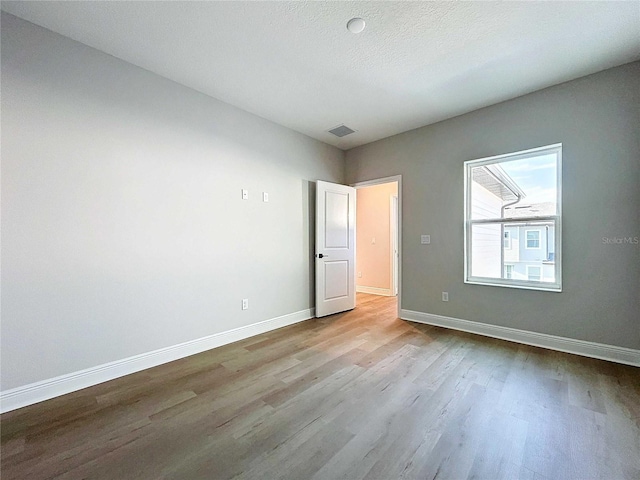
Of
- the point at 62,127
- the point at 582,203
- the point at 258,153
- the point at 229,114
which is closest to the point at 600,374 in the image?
the point at 582,203

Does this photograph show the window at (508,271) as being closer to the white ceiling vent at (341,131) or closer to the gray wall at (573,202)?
the gray wall at (573,202)


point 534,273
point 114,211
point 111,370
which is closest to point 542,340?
point 534,273

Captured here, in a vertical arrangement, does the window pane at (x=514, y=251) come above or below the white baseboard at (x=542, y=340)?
above

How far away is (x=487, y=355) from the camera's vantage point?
2.73m

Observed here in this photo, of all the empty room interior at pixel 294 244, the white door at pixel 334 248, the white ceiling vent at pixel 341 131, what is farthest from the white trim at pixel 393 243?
the white ceiling vent at pixel 341 131

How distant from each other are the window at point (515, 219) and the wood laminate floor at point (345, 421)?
907mm

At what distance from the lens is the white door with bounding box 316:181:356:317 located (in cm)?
416

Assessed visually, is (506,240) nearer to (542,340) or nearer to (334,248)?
(542,340)

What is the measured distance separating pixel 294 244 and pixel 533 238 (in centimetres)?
297

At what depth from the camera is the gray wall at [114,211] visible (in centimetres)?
197

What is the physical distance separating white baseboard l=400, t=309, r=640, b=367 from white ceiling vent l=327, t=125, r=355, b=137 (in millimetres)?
2869

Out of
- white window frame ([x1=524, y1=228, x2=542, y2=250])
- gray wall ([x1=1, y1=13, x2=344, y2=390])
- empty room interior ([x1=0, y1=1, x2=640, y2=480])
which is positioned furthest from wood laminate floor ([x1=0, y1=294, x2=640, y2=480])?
white window frame ([x1=524, y1=228, x2=542, y2=250])

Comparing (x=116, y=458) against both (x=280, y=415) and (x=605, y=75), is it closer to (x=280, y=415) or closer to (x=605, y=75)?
(x=280, y=415)

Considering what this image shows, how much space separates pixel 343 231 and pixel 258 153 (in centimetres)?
185
